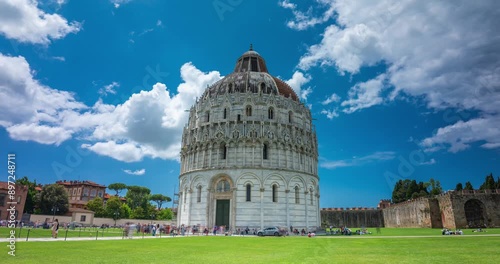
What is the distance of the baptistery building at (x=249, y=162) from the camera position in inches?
1580

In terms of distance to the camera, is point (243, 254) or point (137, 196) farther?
point (137, 196)

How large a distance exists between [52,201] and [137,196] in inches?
1356

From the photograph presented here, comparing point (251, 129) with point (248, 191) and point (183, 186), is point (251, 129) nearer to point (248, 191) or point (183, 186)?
point (248, 191)

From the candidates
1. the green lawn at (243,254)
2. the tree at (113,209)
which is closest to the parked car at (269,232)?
the green lawn at (243,254)

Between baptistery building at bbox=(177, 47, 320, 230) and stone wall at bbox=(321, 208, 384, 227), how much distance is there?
3888 centimetres

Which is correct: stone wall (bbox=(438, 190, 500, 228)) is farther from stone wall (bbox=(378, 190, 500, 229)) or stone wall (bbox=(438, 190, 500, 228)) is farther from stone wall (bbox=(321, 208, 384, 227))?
stone wall (bbox=(321, 208, 384, 227))

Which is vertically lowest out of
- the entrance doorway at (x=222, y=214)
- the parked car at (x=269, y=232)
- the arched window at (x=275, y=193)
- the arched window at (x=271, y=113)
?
the parked car at (x=269, y=232)

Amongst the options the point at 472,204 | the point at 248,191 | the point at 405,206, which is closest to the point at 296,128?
the point at 248,191

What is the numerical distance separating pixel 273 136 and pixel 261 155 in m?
3.04

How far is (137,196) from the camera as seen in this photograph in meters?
97.6

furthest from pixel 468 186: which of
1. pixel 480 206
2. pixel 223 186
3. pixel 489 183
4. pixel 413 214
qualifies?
pixel 223 186

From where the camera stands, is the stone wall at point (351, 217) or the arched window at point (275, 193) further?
the stone wall at point (351, 217)

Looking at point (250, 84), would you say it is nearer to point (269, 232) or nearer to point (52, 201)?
point (269, 232)

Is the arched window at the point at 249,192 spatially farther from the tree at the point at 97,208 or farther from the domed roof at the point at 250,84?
the tree at the point at 97,208
